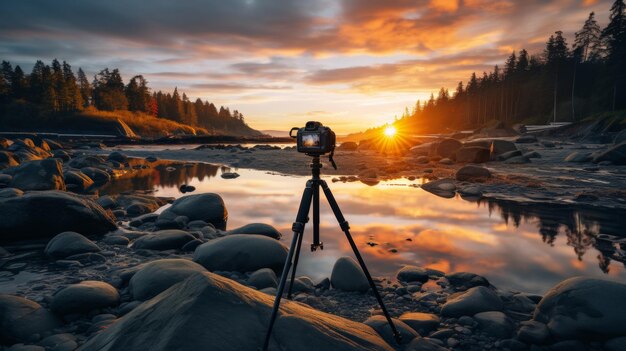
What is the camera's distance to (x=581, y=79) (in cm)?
6438

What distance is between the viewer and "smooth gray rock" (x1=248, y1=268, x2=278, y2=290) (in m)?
5.26

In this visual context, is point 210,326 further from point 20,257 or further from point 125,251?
point 20,257

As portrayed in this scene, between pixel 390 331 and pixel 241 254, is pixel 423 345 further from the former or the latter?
pixel 241 254

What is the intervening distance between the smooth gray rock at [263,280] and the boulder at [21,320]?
248 cm

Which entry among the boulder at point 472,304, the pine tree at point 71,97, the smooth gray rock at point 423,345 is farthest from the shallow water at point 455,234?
the pine tree at point 71,97

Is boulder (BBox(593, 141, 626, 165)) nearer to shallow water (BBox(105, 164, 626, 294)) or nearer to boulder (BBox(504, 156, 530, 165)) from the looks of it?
boulder (BBox(504, 156, 530, 165))

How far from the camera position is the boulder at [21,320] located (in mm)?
3559

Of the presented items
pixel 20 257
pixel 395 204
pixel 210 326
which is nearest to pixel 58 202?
pixel 20 257

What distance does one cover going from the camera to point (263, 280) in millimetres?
5312

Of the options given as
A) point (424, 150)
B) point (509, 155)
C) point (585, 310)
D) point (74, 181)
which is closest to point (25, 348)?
point (585, 310)

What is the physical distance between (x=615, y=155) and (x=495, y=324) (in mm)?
21395

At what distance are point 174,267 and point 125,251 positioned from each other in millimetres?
2777

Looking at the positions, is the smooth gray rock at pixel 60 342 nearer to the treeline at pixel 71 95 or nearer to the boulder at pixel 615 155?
the boulder at pixel 615 155

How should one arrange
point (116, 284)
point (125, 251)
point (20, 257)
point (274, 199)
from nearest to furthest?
point (116, 284) < point (20, 257) < point (125, 251) < point (274, 199)
